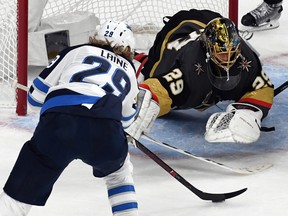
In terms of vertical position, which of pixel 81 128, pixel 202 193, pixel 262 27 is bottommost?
pixel 262 27

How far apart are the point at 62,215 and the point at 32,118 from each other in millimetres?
912

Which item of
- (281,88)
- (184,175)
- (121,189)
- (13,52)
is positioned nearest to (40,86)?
(121,189)

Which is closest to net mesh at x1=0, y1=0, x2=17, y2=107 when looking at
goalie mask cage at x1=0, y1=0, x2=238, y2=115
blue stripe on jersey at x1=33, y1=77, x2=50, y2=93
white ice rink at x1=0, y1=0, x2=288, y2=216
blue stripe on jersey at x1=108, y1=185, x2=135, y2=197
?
goalie mask cage at x1=0, y1=0, x2=238, y2=115

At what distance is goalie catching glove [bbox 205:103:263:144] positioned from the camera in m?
3.07

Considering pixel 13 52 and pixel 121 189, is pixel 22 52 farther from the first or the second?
pixel 121 189

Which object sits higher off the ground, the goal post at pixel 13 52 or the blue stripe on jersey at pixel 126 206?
the blue stripe on jersey at pixel 126 206

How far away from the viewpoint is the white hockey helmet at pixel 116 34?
8.23 feet

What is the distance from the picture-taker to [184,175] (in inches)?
118

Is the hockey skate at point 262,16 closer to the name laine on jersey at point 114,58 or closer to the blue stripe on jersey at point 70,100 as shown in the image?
the name laine on jersey at point 114,58

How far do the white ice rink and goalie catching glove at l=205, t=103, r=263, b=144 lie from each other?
89 mm

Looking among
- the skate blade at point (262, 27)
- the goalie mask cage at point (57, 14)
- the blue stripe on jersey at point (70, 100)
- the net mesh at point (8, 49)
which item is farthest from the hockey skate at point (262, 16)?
the blue stripe on jersey at point (70, 100)

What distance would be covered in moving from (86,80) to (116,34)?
0.65 feet

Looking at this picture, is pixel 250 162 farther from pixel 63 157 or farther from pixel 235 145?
pixel 63 157

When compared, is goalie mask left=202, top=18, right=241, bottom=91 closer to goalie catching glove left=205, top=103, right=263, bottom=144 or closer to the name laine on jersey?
goalie catching glove left=205, top=103, right=263, bottom=144
